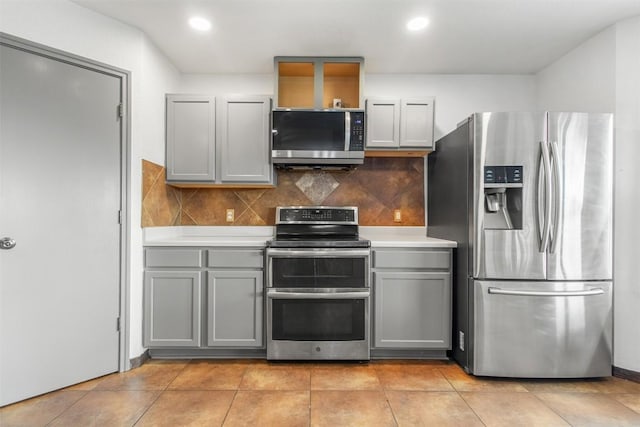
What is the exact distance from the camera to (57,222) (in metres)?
2.11

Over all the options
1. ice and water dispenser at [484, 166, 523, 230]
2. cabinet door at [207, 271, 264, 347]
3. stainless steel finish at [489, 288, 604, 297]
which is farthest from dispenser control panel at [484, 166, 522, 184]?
cabinet door at [207, 271, 264, 347]

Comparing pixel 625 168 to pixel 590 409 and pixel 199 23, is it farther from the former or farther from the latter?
pixel 199 23

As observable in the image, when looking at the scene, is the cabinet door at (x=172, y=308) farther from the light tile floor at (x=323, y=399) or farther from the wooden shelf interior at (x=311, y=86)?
the wooden shelf interior at (x=311, y=86)

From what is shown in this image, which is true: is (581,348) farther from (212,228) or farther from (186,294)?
(212,228)

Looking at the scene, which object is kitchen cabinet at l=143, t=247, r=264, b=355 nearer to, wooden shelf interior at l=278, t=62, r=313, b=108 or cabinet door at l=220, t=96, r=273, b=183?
cabinet door at l=220, t=96, r=273, b=183

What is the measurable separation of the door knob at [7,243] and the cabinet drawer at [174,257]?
773 mm

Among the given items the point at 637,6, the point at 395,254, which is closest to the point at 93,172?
the point at 395,254

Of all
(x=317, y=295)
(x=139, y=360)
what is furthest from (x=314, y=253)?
(x=139, y=360)

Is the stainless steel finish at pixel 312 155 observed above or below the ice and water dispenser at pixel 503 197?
above

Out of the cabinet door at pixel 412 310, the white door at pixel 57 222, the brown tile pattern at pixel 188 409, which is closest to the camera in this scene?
the brown tile pattern at pixel 188 409

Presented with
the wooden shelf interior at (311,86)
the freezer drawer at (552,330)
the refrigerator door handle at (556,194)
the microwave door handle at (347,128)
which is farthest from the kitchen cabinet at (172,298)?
the refrigerator door handle at (556,194)

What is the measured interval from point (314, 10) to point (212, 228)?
205 centimetres

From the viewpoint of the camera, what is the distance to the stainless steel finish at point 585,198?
2232mm

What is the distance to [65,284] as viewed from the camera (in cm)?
214
